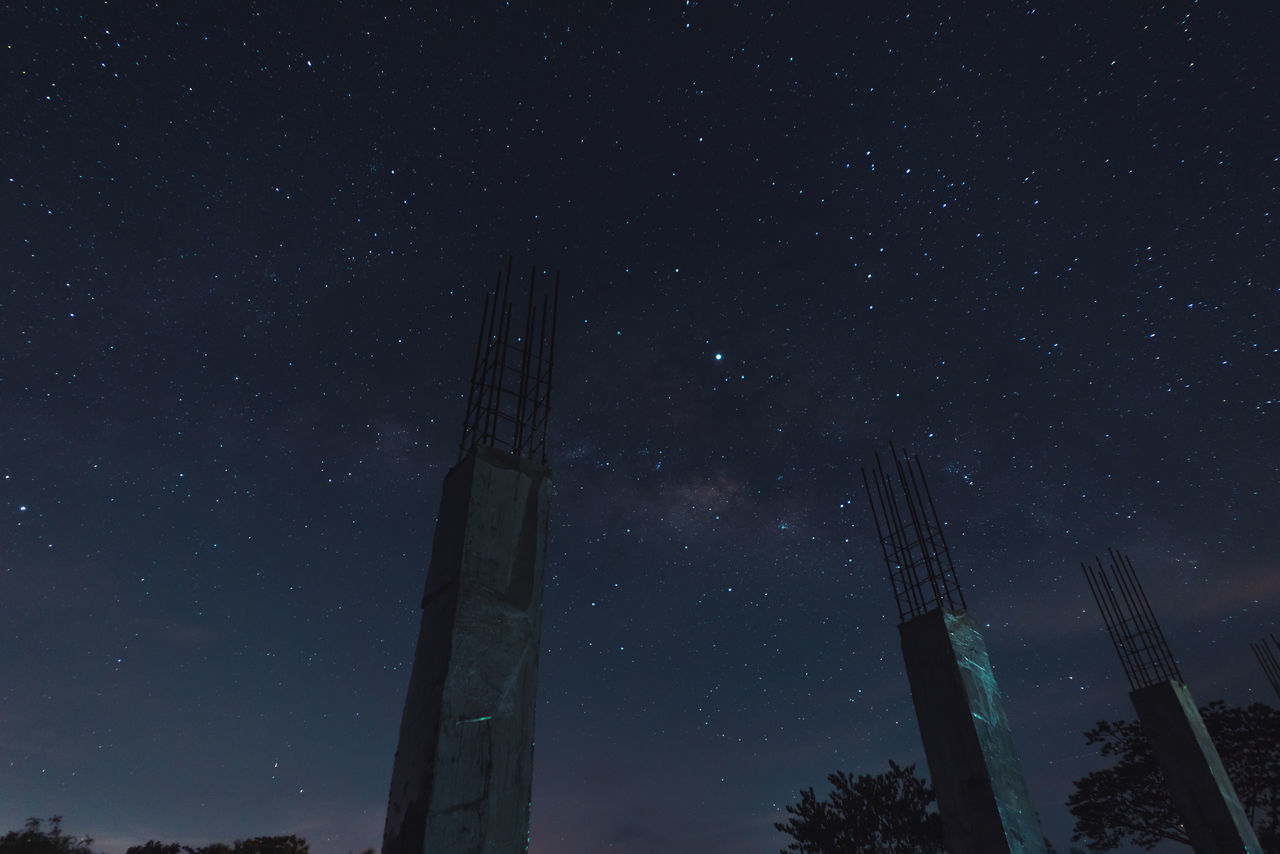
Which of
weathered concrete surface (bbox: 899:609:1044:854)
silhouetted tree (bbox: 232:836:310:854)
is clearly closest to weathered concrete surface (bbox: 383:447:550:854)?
weathered concrete surface (bbox: 899:609:1044:854)

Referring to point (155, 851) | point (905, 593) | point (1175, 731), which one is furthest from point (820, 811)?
point (155, 851)

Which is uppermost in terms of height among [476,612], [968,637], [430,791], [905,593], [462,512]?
[905,593]

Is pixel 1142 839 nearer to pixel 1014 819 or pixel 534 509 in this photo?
pixel 1014 819

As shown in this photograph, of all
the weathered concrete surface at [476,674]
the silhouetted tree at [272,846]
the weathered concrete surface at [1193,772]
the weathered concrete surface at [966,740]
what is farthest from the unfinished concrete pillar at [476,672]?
the silhouetted tree at [272,846]

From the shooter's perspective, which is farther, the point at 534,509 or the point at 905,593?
the point at 905,593

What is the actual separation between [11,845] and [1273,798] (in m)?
44.3

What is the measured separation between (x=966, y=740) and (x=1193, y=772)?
30.0 ft

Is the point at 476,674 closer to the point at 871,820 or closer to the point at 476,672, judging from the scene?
the point at 476,672

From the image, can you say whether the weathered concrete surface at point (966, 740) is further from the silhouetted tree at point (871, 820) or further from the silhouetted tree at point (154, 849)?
the silhouetted tree at point (154, 849)

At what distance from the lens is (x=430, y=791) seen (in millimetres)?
3979

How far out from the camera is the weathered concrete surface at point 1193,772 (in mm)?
13141

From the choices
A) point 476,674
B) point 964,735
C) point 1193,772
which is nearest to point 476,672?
point 476,674

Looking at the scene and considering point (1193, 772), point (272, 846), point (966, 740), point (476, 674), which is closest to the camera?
point (476, 674)

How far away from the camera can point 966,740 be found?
29.2 feet
